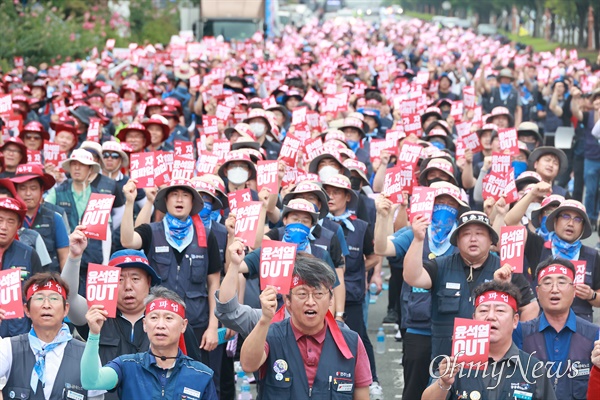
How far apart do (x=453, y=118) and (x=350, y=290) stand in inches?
343

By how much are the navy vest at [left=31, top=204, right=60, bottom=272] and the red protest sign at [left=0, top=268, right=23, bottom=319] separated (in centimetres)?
236

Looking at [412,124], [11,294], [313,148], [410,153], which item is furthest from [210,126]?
[11,294]

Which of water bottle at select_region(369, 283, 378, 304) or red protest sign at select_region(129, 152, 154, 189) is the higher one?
red protest sign at select_region(129, 152, 154, 189)

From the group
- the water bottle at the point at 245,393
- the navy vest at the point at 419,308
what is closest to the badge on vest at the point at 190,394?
the navy vest at the point at 419,308

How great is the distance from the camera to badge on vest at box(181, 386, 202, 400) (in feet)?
20.9

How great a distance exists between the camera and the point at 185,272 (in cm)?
900

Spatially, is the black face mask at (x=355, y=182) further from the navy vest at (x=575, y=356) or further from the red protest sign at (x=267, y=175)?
the navy vest at (x=575, y=356)

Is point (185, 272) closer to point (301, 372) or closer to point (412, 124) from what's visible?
point (301, 372)

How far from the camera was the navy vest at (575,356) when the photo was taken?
732 centimetres

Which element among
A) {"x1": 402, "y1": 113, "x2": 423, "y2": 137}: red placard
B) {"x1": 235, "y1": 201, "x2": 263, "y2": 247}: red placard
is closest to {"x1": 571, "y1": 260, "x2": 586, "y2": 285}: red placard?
{"x1": 235, "y1": 201, "x2": 263, "y2": 247}: red placard

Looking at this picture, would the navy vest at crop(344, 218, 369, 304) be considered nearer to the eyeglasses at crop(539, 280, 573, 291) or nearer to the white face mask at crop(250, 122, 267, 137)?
the eyeglasses at crop(539, 280, 573, 291)

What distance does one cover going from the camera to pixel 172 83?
26156 millimetres

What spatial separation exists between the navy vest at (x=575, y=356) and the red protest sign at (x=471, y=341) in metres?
0.98

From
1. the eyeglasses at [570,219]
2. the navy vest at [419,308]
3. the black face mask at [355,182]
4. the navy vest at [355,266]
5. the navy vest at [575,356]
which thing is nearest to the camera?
the navy vest at [575,356]
